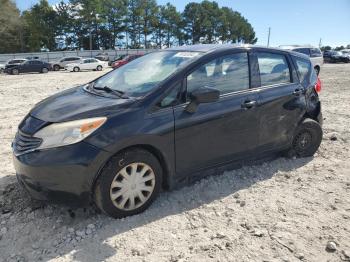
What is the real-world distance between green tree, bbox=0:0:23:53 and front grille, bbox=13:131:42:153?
62024 mm

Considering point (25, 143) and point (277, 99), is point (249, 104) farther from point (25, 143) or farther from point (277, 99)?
point (25, 143)

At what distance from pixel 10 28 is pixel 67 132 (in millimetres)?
64453

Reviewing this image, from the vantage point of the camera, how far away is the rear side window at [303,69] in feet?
16.9

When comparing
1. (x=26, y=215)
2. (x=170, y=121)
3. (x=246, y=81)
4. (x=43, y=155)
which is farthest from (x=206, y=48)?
(x=26, y=215)

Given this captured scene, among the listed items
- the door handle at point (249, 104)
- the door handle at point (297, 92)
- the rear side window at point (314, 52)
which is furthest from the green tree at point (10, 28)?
the door handle at point (249, 104)

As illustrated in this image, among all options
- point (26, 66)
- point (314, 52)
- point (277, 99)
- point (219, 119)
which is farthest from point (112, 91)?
point (26, 66)

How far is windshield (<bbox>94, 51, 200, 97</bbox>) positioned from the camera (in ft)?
12.9

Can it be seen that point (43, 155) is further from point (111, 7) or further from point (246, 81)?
point (111, 7)

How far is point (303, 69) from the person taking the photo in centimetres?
525

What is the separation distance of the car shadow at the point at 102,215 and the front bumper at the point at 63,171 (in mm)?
329

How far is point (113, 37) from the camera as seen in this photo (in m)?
76.0

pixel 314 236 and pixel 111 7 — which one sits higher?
pixel 111 7

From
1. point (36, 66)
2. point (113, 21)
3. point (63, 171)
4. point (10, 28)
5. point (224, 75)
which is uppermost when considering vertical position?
point (113, 21)

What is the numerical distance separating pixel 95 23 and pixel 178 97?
7166cm
